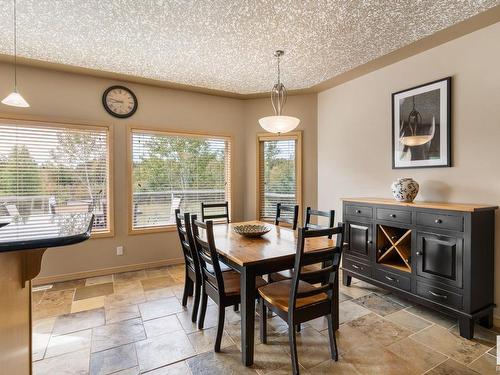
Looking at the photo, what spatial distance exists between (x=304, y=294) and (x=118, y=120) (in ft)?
11.2

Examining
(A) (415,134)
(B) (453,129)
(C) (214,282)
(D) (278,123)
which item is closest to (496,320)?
(B) (453,129)

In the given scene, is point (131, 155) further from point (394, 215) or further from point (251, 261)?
point (394, 215)

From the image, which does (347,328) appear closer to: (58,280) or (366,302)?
(366,302)

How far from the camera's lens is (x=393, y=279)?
9.14ft

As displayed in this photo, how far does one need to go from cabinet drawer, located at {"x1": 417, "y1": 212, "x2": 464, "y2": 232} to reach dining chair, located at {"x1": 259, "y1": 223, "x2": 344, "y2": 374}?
3.80 ft

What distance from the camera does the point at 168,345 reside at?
215 cm

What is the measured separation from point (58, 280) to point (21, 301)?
8.64ft

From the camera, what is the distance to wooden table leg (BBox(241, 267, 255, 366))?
1.88 metres

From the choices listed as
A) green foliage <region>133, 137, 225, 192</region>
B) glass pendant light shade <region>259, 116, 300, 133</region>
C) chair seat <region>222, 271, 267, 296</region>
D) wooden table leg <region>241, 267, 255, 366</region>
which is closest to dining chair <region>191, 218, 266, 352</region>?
chair seat <region>222, 271, 267, 296</region>

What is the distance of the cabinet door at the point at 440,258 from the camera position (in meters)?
2.27

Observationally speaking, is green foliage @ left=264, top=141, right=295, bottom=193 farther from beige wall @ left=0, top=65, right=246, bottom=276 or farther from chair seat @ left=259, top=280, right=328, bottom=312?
chair seat @ left=259, top=280, right=328, bottom=312

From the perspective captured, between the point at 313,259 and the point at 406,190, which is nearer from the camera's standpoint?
the point at 313,259

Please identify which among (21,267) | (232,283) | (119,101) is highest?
(119,101)

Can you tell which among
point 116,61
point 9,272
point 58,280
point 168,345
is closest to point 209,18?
point 116,61
